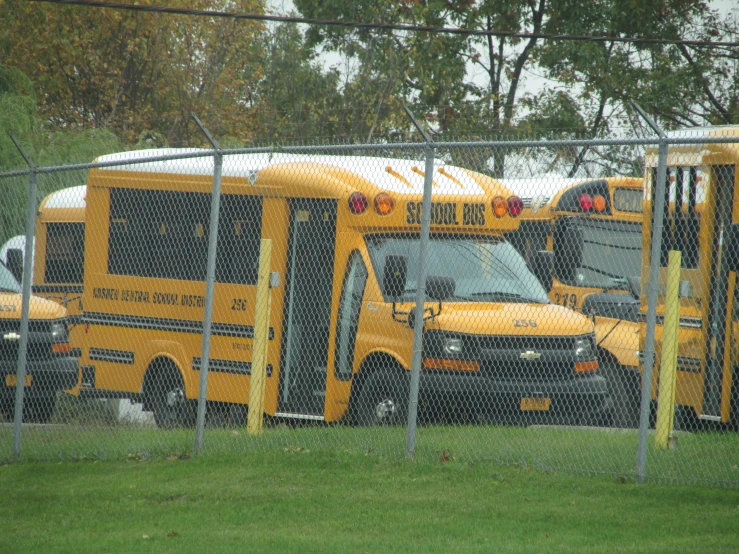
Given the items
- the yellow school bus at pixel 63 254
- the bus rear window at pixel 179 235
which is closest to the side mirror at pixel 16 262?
the yellow school bus at pixel 63 254

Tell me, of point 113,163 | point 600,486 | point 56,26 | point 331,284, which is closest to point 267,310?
point 331,284

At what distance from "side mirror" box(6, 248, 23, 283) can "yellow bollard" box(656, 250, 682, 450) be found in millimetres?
7695

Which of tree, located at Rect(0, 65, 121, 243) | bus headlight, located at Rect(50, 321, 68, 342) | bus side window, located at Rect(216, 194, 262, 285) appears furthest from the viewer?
tree, located at Rect(0, 65, 121, 243)

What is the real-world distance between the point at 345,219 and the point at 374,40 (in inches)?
736

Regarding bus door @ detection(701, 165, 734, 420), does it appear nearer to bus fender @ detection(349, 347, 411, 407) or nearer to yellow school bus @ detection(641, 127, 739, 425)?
yellow school bus @ detection(641, 127, 739, 425)

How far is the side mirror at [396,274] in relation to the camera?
10.2m

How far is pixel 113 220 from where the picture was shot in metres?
12.6

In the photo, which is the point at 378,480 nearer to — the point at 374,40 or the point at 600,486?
the point at 600,486

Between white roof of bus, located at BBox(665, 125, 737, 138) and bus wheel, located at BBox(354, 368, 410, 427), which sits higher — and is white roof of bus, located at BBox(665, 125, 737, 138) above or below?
above

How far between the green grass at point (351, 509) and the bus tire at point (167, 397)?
7.91 ft

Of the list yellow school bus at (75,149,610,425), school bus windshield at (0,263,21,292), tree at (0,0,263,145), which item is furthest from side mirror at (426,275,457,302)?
tree at (0,0,263,145)

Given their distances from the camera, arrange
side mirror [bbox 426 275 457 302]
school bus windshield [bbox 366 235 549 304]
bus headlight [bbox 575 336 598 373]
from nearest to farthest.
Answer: bus headlight [bbox 575 336 598 373] < side mirror [bbox 426 275 457 302] < school bus windshield [bbox 366 235 549 304]

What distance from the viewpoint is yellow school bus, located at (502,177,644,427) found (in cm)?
1180

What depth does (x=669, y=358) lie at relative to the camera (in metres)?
8.14
